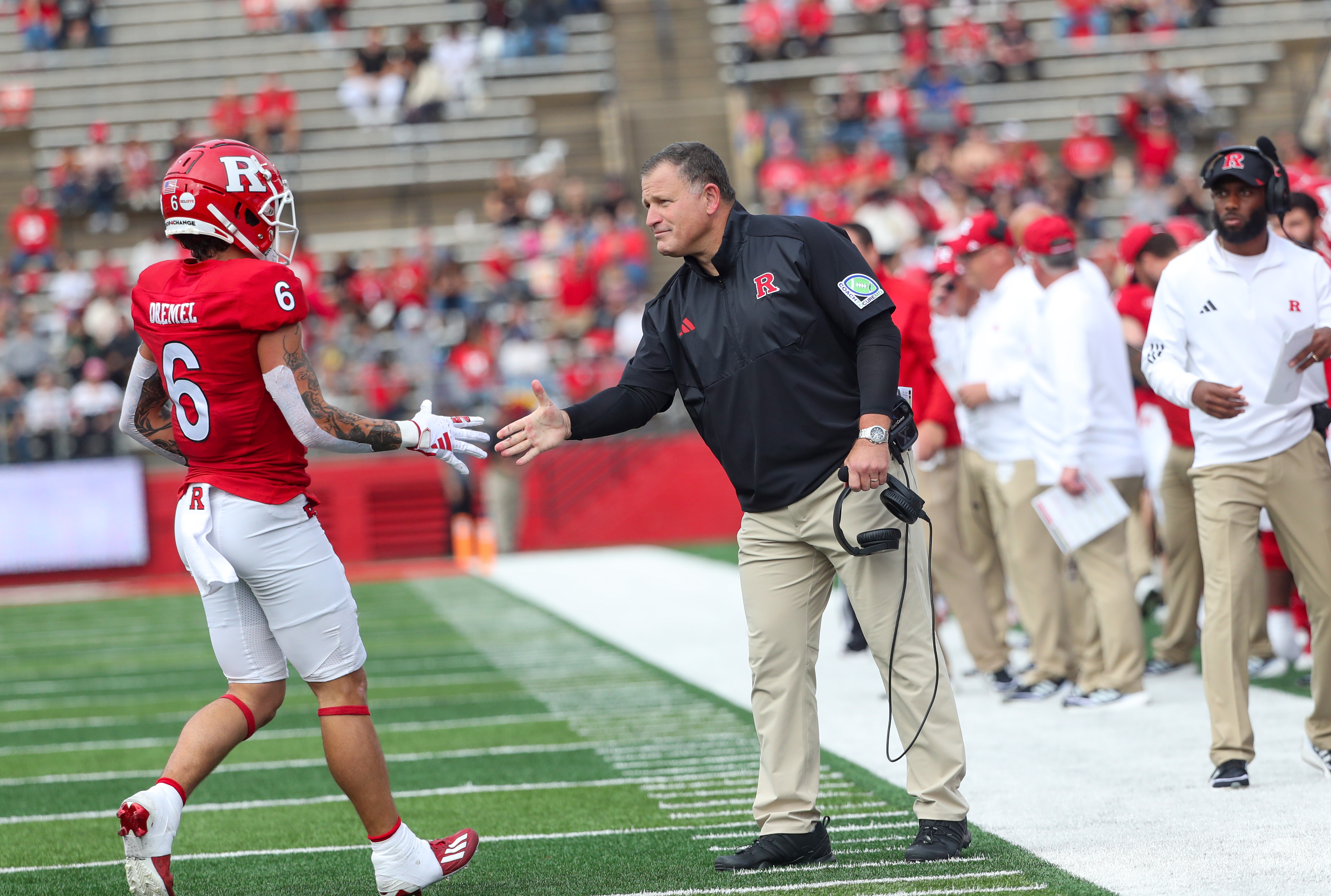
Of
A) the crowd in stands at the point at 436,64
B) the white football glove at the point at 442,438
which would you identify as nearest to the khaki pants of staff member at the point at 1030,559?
the white football glove at the point at 442,438

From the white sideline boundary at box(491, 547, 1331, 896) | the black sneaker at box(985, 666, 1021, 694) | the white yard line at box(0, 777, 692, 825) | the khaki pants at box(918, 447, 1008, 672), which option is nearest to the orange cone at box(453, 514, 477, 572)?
the white sideline boundary at box(491, 547, 1331, 896)

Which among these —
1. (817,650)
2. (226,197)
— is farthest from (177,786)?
(817,650)

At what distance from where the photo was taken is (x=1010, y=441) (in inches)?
291

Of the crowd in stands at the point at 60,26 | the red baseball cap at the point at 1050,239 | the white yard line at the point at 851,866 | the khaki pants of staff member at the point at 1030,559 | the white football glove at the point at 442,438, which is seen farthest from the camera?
the crowd in stands at the point at 60,26

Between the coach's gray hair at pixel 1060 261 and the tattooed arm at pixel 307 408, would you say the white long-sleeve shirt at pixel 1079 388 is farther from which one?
the tattooed arm at pixel 307 408

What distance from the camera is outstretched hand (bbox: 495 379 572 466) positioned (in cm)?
448

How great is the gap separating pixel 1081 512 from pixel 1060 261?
114cm

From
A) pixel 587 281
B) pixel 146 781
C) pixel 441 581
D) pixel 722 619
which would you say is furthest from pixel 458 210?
pixel 146 781

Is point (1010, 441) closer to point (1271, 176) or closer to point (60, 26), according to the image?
point (1271, 176)

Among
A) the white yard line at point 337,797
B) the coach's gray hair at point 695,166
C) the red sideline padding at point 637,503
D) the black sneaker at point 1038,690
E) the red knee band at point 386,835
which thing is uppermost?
the coach's gray hair at point 695,166

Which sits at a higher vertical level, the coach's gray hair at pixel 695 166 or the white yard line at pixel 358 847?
the coach's gray hair at pixel 695 166

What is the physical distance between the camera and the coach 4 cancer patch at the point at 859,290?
445 centimetres

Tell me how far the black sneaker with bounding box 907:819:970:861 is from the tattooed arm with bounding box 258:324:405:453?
1772mm

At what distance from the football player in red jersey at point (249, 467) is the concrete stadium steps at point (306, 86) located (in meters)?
20.8
